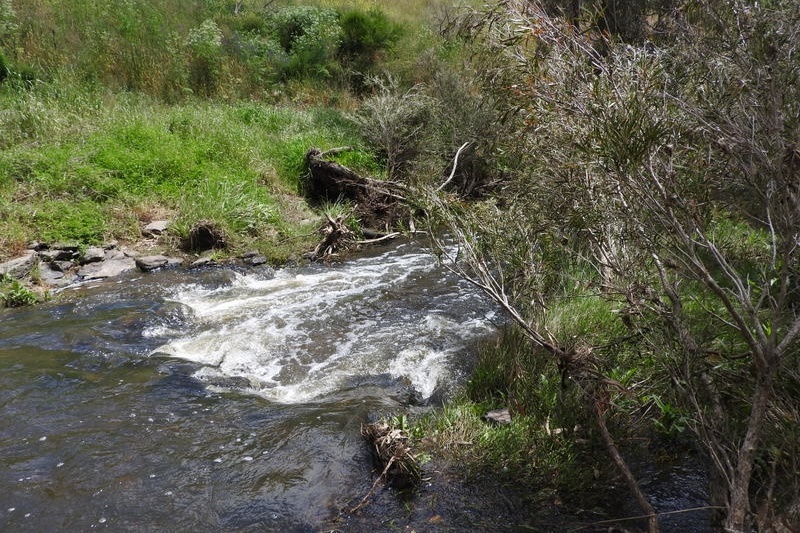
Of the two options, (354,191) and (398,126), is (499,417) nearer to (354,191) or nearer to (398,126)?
(354,191)

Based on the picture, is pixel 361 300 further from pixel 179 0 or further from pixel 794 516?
pixel 179 0

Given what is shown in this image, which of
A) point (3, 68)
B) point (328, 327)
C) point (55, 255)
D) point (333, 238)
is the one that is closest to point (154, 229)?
point (55, 255)

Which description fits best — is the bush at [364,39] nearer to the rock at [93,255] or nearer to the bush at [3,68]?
the bush at [3,68]

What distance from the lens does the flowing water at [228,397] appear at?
12.1 ft

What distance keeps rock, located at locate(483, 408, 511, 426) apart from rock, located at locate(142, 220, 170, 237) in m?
6.51

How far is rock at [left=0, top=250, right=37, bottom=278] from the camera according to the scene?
7.74 m

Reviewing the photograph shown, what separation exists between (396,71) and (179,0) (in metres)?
6.55

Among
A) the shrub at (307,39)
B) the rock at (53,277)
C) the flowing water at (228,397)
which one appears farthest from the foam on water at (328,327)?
the shrub at (307,39)

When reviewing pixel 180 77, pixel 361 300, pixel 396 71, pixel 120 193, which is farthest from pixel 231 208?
pixel 396 71

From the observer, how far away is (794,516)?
2771 millimetres

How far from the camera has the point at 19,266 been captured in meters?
7.86

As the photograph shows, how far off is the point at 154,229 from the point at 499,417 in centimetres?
673

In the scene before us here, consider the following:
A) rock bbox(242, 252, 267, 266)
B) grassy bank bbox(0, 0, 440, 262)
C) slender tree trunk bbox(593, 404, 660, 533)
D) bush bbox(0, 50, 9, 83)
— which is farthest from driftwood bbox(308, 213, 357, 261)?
bush bbox(0, 50, 9, 83)

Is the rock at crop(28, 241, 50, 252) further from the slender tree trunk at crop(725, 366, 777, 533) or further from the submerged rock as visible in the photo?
the slender tree trunk at crop(725, 366, 777, 533)
